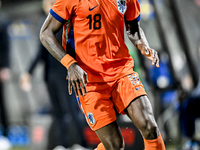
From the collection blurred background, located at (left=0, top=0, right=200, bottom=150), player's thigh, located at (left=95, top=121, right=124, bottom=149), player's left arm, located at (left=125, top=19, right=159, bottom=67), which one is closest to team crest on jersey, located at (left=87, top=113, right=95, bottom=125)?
player's thigh, located at (left=95, top=121, right=124, bottom=149)

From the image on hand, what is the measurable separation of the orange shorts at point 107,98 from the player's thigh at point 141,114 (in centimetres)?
5

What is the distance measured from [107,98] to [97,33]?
0.62 metres

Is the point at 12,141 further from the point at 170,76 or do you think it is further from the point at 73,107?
the point at 170,76

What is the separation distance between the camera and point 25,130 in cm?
475

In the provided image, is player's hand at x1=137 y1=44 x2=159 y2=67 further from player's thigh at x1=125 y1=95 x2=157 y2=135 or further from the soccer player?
player's thigh at x1=125 y1=95 x2=157 y2=135

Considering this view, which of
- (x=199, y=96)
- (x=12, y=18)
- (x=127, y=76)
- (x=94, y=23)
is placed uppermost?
(x=12, y=18)

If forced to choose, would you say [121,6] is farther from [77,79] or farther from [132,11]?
[77,79]

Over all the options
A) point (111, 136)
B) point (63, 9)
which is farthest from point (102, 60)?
point (111, 136)

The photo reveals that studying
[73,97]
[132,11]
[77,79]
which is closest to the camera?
[77,79]

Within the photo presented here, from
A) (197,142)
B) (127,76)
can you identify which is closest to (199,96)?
(197,142)

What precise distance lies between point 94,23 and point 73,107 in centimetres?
256

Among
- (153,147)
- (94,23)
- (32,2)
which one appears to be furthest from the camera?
(32,2)

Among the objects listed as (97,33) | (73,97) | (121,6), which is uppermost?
(121,6)

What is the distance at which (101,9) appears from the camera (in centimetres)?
229
